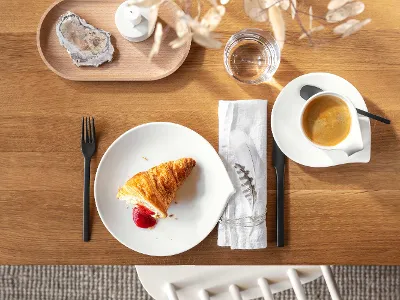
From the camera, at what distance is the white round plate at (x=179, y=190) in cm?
107

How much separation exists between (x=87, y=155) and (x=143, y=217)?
0.17 m

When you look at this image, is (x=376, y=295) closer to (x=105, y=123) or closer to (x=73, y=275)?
(x=73, y=275)

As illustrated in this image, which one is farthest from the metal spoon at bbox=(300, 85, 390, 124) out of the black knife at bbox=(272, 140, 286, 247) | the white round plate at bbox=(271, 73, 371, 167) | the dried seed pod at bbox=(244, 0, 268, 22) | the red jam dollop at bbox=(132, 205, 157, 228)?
the red jam dollop at bbox=(132, 205, 157, 228)

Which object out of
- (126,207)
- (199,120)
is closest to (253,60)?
(199,120)

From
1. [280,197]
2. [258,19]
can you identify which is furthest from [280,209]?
[258,19]

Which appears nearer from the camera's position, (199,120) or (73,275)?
(199,120)

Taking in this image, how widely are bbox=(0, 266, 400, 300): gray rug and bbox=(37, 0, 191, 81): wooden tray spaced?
87cm

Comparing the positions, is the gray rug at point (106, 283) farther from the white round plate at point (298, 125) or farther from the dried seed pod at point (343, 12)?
the dried seed pod at point (343, 12)

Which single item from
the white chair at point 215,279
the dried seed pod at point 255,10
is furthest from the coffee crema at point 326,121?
the white chair at point 215,279

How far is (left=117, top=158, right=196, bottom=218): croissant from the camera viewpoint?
104cm

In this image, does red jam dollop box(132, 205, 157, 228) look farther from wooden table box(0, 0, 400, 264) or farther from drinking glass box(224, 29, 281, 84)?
drinking glass box(224, 29, 281, 84)

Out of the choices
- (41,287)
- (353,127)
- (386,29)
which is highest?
(386,29)

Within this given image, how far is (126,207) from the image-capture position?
1.09 m

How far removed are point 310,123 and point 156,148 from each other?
31cm
